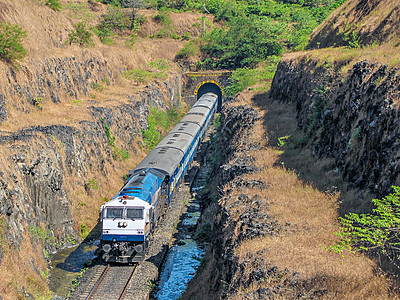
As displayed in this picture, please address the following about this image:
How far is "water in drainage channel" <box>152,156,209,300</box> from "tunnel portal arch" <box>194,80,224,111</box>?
40.8m

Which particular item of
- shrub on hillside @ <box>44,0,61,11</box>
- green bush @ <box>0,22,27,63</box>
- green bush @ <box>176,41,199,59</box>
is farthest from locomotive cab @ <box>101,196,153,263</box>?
green bush @ <box>176,41,199,59</box>

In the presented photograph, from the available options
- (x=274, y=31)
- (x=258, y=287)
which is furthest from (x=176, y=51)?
(x=258, y=287)

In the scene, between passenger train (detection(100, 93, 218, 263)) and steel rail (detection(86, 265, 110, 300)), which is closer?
steel rail (detection(86, 265, 110, 300))

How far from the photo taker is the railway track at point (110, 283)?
18.3 metres

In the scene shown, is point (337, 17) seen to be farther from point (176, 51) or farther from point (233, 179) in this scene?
point (176, 51)

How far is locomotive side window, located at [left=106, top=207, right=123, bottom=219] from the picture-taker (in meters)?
20.8

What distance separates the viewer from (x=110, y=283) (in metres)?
19.4

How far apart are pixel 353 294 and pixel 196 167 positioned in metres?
30.8

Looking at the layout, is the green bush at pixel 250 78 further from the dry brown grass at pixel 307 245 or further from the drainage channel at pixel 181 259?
the dry brown grass at pixel 307 245

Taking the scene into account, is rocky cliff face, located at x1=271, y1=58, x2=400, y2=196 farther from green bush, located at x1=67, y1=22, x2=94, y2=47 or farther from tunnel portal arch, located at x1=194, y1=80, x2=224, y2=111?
tunnel portal arch, located at x1=194, y1=80, x2=224, y2=111

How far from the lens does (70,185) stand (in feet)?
88.9

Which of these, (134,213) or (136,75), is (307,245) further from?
(136,75)

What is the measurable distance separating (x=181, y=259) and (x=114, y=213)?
5370 mm

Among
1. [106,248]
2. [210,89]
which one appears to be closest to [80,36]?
[210,89]
